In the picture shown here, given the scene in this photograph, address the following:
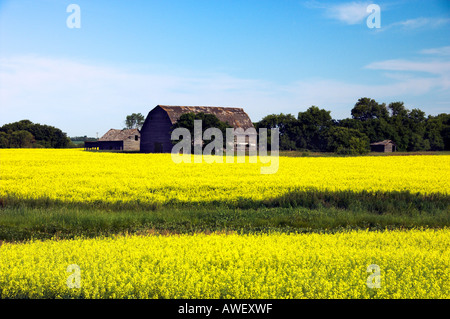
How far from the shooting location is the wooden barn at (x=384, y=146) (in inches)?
2238

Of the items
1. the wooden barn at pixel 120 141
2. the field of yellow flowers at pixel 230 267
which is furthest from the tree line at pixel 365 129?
the field of yellow flowers at pixel 230 267

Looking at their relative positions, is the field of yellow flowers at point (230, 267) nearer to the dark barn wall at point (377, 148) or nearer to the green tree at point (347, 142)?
the green tree at point (347, 142)

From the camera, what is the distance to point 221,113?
174 ft

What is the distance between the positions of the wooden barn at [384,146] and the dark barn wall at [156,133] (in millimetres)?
29670

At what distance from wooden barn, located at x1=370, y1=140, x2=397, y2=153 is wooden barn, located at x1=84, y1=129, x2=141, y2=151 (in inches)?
1521

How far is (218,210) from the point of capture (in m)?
13.6

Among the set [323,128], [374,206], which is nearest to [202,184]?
[374,206]

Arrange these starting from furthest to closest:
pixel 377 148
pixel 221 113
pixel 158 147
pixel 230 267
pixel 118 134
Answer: pixel 118 134
pixel 377 148
pixel 221 113
pixel 158 147
pixel 230 267

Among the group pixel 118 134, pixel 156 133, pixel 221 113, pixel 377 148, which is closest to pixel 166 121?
pixel 156 133

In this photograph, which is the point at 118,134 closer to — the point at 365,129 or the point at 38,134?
the point at 38,134

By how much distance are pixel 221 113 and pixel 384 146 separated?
23.7 meters

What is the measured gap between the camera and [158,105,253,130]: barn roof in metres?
50.7

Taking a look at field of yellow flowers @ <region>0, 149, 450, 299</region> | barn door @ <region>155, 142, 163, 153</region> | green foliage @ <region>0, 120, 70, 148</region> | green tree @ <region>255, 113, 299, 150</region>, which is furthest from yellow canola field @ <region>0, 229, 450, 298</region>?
green foliage @ <region>0, 120, 70, 148</region>
